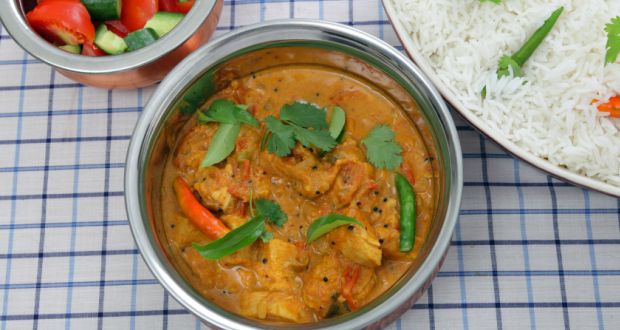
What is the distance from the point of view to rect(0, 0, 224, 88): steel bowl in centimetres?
221

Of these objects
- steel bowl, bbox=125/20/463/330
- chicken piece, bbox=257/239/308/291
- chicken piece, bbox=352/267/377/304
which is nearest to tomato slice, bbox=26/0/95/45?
steel bowl, bbox=125/20/463/330

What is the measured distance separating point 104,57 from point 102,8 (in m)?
0.22

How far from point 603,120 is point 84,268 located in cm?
181

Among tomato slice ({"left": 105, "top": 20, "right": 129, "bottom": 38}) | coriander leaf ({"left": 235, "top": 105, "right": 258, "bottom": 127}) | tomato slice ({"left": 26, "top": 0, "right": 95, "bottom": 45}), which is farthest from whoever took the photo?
tomato slice ({"left": 105, "top": 20, "right": 129, "bottom": 38})

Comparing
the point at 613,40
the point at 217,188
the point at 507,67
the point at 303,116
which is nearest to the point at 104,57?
the point at 217,188

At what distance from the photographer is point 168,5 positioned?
242cm

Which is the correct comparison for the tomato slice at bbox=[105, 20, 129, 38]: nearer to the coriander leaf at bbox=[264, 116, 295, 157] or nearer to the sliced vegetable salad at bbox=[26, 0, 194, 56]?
the sliced vegetable salad at bbox=[26, 0, 194, 56]

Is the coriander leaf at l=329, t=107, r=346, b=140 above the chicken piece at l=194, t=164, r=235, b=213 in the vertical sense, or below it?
above

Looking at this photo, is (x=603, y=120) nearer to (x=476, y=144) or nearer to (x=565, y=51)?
(x=565, y=51)

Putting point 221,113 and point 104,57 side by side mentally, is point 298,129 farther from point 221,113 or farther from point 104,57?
point 104,57

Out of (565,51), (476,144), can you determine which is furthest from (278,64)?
(565,51)

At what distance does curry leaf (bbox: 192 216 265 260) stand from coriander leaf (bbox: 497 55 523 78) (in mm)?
923

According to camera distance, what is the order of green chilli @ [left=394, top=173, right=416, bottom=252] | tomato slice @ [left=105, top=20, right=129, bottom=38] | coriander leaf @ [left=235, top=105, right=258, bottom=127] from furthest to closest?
1. tomato slice @ [left=105, top=20, right=129, bottom=38]
2. coriander leaf @ [left=235, top=105, right=258, bottom=127]
3. green chilli @ [left=394, top=173, right=416, bottom=252]

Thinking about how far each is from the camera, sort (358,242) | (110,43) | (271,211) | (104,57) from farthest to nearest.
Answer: (110,43) < (104,57) < (271,211) < (358,242)
